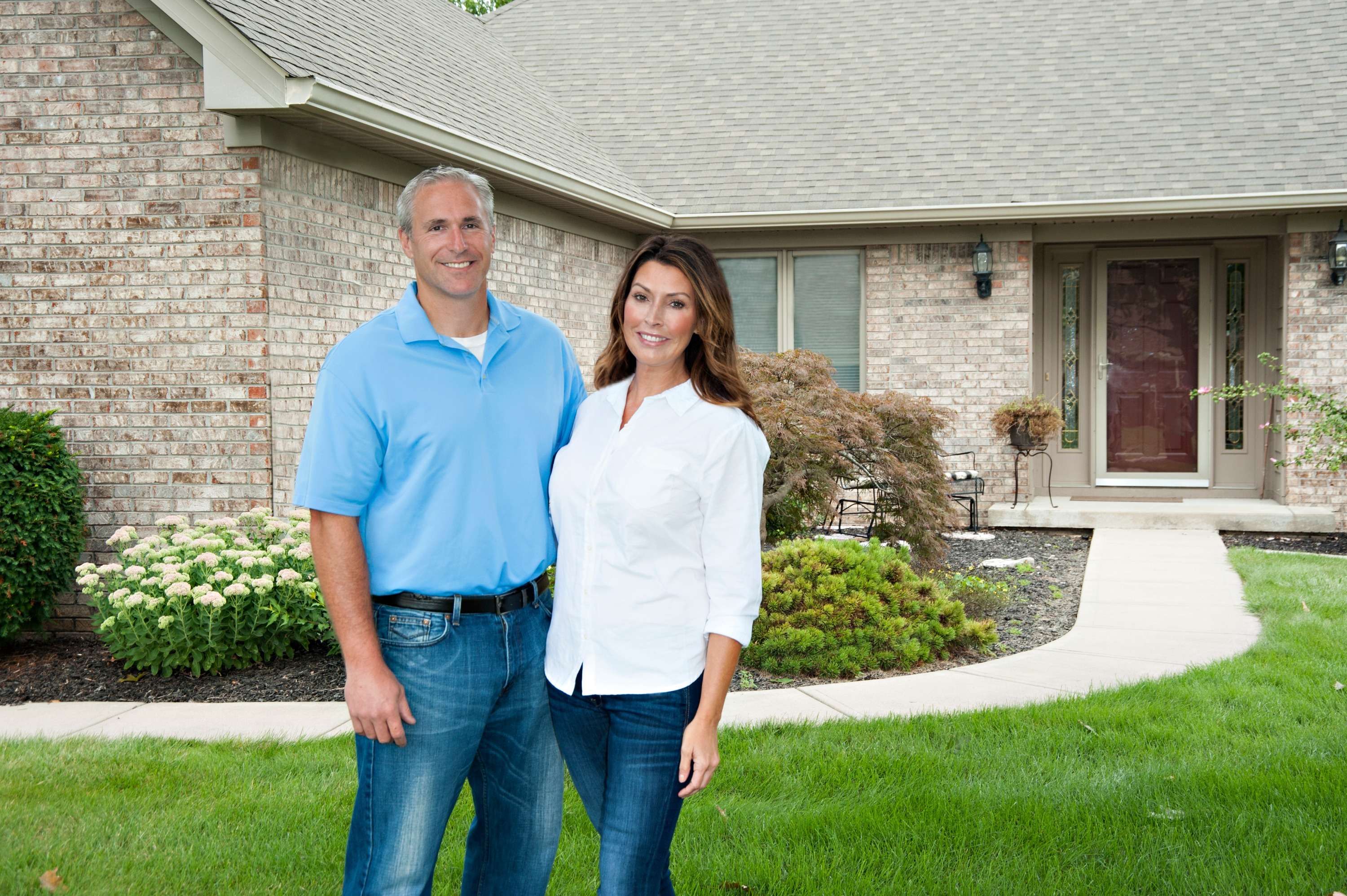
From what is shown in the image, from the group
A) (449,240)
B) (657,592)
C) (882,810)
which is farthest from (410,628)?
(882,810)

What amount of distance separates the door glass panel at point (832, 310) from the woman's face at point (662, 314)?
890 cm

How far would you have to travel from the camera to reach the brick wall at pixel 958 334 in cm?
1066

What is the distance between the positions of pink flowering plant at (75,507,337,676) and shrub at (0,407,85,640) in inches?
8.6

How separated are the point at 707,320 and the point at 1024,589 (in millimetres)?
5987

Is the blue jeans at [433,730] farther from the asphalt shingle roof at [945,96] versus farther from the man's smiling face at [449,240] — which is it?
the asphalt shingle roof at [945,96]

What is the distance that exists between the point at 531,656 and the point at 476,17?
12.7m

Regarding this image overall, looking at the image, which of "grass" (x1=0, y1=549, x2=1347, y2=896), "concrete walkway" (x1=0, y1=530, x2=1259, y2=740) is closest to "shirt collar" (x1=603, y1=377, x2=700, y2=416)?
"grass" (x1=0, y1=549, x2=1347, y2=896)

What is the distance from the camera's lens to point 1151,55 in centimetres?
1193

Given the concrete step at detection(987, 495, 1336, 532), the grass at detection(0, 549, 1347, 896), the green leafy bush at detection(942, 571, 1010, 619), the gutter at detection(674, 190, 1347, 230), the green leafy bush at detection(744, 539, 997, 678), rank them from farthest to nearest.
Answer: the concrete step at detection(987, 495, 1336, 532) < the gutter at detection(674, 190, 1347, 230) < the green leafy bush at detection(942, 571, 1010, 619) < the green leafy bush at detection(744, 539, 997, 678) < the grass at detection(0, 549, 1347, 896)

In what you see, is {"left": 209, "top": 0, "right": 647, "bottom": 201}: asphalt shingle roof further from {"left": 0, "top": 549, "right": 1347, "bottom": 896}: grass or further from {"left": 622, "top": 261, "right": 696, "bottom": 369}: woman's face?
{"left": 622, "top": 261, "right": 696, "bottom": 369}: woman's face

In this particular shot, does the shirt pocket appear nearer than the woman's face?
Yes

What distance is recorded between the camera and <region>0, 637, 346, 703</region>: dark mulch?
504cm

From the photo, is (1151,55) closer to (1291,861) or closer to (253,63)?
(253,63)

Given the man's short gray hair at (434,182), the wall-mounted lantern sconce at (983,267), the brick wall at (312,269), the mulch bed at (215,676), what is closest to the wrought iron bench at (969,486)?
the wall-mounted lantern sconce at (983,267)
